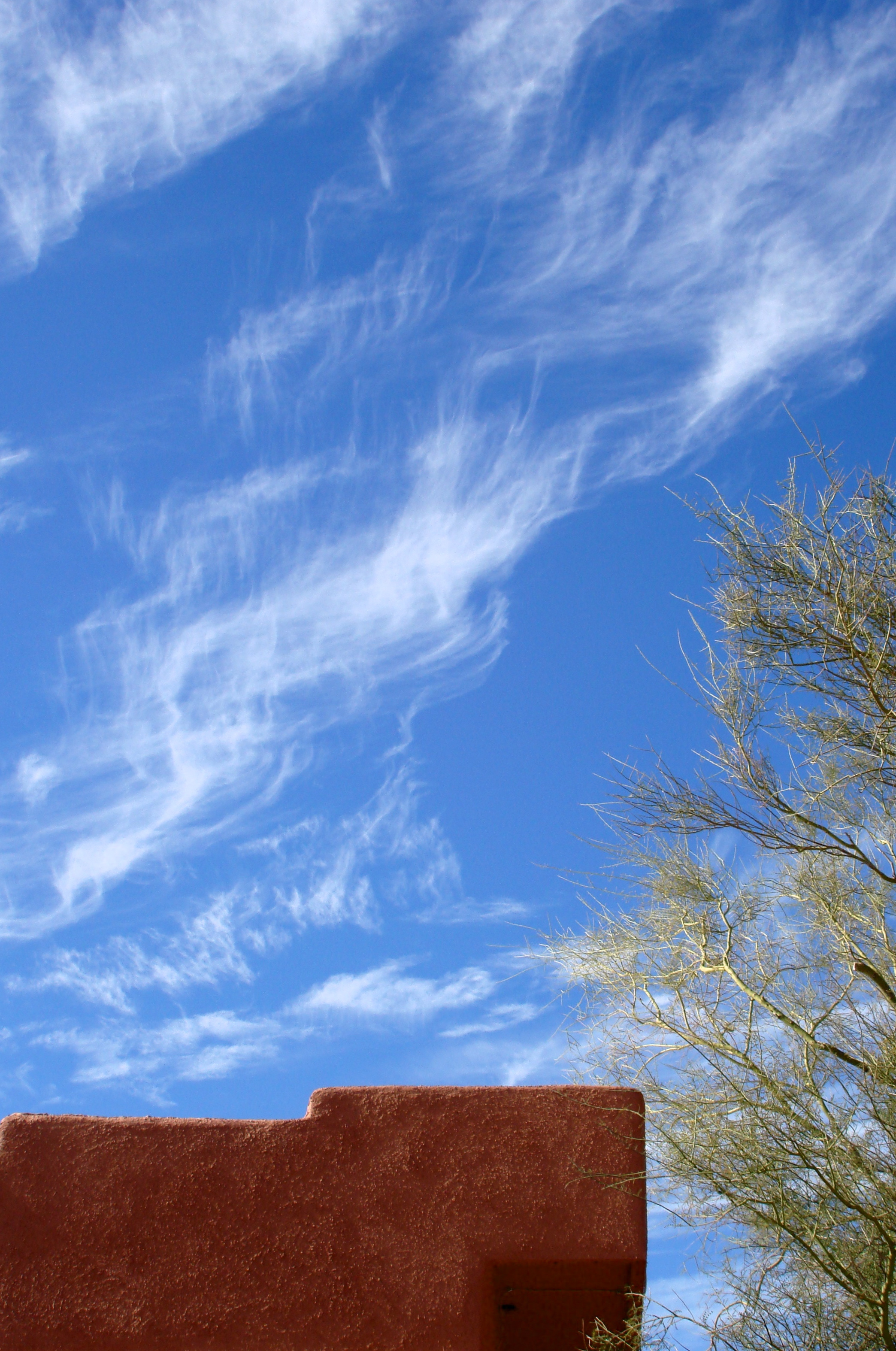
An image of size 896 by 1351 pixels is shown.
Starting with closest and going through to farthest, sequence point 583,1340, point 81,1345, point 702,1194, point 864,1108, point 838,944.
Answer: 1. point 81,1345
2. point 583,1340
3. point 702,1194
4. point 864,1108
5. point 838,944

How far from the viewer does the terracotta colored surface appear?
5055 millimetres

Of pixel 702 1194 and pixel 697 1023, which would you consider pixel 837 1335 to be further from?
pixel 697 1023

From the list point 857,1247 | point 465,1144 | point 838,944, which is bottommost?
point 857,1247

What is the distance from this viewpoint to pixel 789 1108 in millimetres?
6289

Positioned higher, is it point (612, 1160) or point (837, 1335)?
point (612, 1160)

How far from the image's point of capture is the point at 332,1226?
523 centimetres

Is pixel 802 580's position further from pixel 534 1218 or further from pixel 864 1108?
pixel 534 1218

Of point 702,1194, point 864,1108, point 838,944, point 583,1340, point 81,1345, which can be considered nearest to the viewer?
point 81,1345

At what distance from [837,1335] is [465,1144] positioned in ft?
10.1

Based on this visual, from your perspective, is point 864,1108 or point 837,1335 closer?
point 837,1335

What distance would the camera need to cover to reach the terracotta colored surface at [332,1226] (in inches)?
199

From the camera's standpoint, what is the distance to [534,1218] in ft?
17.2

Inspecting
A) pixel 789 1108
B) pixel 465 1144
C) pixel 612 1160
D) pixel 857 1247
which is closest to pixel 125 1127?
pixel 465 1144

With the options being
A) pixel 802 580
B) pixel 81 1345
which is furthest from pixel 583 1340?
pixel 802 580
